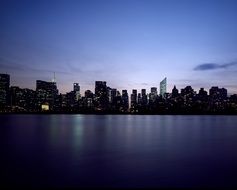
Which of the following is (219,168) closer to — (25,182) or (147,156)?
(147,156)

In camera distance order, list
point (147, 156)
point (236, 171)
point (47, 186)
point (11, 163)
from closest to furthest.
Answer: point (47, 186) < point (236, 171) < point (11, 163) < point (147, 156)

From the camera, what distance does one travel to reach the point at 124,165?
962 inches

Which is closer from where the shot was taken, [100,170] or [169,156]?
[100,170]

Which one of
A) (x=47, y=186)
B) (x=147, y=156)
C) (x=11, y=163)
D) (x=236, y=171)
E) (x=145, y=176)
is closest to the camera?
(x=47, y=186)

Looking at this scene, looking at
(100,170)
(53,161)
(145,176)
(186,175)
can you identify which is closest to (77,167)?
(100,170)

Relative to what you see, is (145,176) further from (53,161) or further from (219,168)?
(53,161)

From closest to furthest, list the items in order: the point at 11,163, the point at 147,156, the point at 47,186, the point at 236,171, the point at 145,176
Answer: the point at 47,186 → the point at 145,176 → the point at 236,171 → the point at 11,163 → the point at 147,156

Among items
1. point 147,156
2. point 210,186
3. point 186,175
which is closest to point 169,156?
point 147,156

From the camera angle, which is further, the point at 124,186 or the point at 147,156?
the point at 147,156

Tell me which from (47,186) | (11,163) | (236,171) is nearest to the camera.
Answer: (47,186)

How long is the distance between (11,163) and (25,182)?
7.33 m

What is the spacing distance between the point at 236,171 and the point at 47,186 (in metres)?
13.4

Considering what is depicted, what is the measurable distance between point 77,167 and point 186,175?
8.03 meters

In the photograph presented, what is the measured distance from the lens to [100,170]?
73.4 ft
